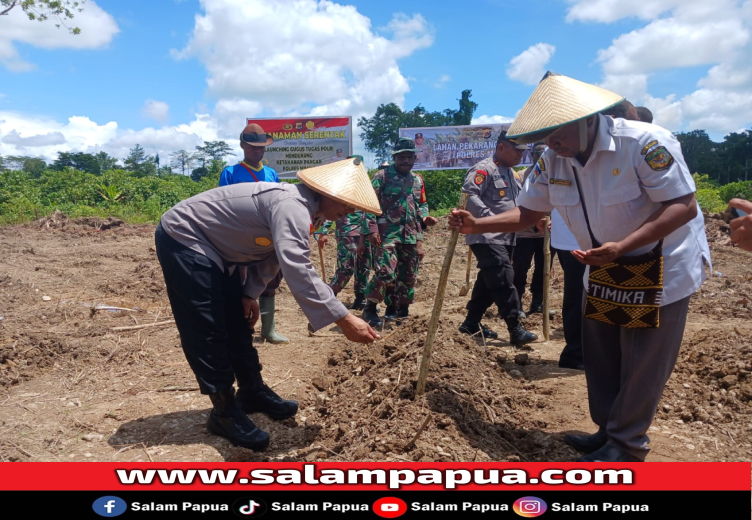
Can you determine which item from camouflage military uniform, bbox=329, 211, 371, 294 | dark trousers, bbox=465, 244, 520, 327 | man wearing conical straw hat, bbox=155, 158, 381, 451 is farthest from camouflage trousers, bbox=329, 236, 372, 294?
man wearing conical straw hat, bbox=155, 158, 381, 451

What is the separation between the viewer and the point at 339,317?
2443 millimetres

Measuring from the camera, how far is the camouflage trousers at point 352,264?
6.19m

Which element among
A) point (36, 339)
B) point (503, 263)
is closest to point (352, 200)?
point (503, 263)

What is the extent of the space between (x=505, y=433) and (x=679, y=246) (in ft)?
4.64

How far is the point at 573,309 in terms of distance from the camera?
429cm

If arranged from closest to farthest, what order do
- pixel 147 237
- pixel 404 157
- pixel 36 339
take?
1. pixel 36 339
2. pixel 404 157
3. pixel 147 237

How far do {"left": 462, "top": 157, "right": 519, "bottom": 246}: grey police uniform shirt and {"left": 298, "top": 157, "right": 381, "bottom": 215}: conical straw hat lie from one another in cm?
226

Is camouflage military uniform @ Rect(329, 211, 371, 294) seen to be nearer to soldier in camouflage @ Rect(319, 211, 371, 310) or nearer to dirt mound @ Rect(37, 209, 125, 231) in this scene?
soldier in camouflage @ Rect(319, 211, 371, 310)

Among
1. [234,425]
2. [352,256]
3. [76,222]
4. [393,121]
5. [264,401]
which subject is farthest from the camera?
[393,121]

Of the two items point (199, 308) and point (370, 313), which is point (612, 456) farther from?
point (370, 313)

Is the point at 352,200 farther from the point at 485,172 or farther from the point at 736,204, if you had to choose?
the point at 485,172

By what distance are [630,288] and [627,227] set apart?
0.28 meters

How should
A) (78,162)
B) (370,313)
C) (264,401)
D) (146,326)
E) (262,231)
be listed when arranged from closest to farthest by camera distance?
(262,231)
(264,401)
(146,326)
(370,313)
(78,162)
